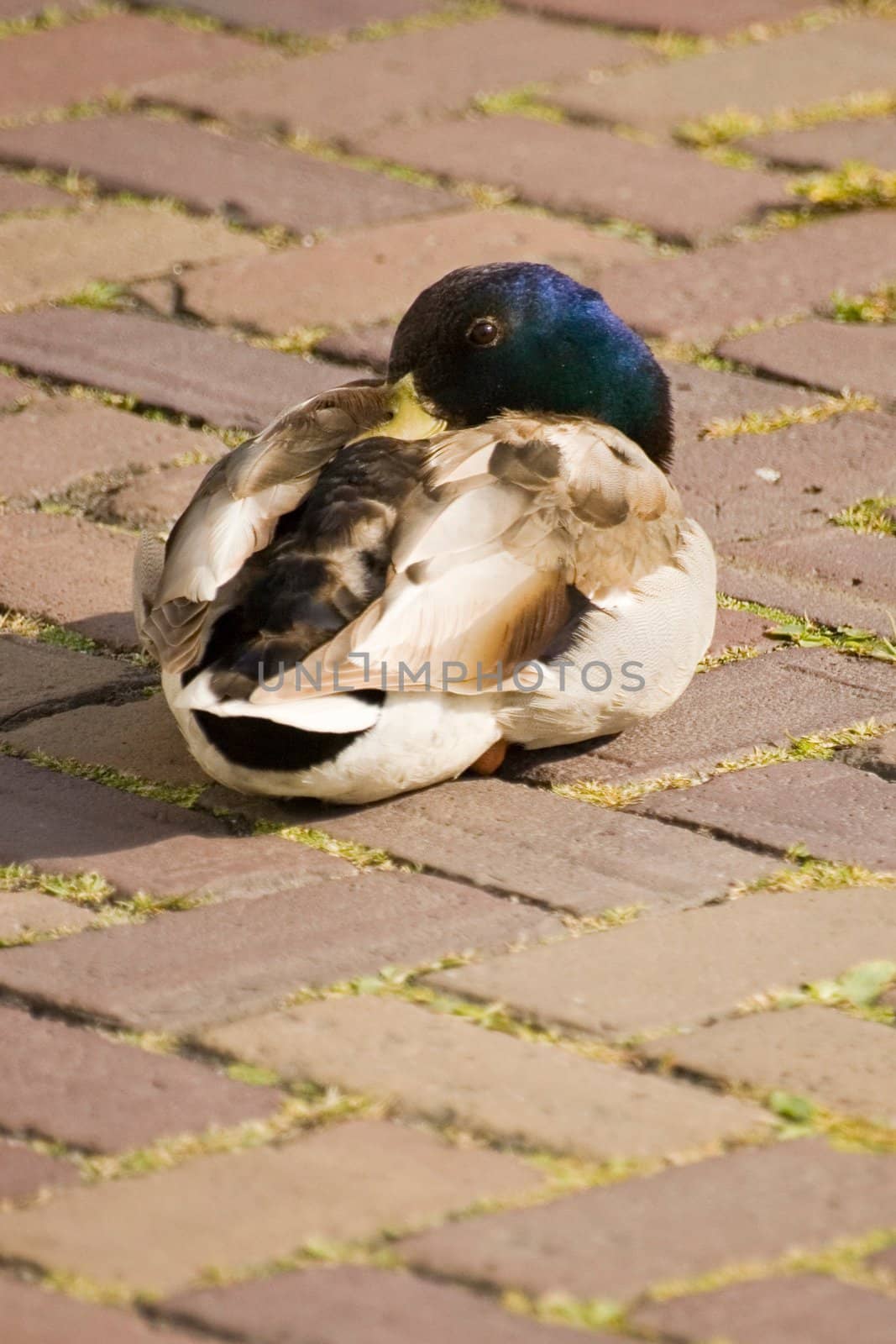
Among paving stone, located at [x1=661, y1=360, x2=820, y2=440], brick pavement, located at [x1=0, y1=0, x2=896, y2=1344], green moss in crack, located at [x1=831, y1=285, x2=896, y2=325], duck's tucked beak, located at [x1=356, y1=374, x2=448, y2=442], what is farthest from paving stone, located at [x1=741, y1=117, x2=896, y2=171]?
duck's tucked beak, located at [x1=356, y1=374, x2=448, y2=442]

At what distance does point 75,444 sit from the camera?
4746 millimetres

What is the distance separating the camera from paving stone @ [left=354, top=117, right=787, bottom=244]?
6062mm

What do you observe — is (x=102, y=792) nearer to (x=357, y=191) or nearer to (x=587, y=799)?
(x=587, y=799)

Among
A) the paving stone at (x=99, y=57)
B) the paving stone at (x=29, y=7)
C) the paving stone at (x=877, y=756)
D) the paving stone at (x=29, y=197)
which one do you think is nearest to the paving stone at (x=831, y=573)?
the paving stone at (x=877, y=756)

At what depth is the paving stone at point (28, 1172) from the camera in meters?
2.39

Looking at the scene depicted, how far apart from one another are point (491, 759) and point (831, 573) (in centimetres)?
105

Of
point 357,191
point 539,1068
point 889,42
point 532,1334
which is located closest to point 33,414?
point 357,191

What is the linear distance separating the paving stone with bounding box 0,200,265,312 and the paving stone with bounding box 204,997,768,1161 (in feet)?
10.3

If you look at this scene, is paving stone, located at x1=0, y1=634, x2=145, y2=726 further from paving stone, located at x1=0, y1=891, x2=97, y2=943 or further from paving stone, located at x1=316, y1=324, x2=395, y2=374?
paving stone, located at x1=316, y1=324, x2=395, y2=374

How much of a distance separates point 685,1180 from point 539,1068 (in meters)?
0.29

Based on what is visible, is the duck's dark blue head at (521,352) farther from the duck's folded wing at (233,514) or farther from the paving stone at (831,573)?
the paving stone at (831,573)

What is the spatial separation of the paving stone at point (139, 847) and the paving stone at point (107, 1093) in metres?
0.44

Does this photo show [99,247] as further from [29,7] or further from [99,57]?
[29,7]

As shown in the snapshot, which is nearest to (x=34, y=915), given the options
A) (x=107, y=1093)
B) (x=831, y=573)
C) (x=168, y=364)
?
(x=107, y=1093)
